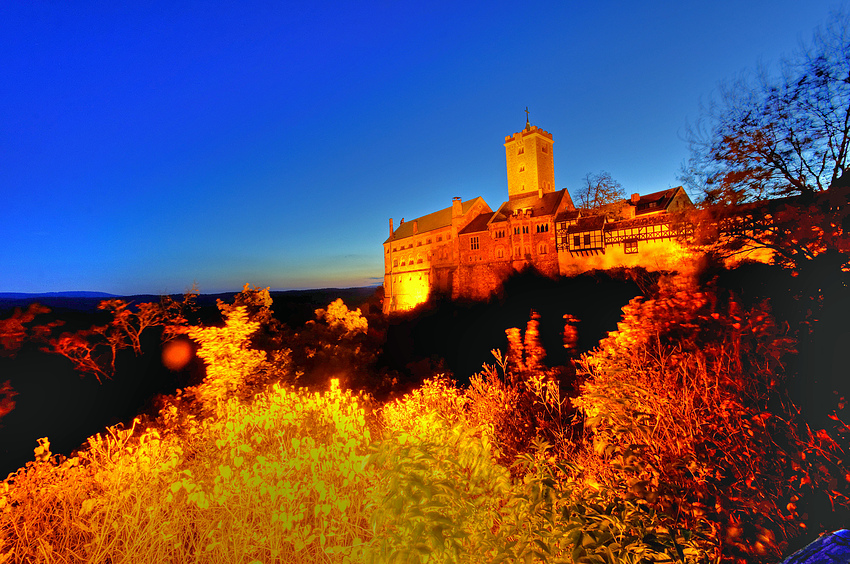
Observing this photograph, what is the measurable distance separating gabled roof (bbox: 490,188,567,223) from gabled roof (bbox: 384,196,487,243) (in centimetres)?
319

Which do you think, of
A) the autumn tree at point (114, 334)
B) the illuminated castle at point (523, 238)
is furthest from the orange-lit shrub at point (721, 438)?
the illuminated castle at point (523, 238)

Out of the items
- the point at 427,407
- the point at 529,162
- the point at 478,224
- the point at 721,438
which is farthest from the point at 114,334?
the point at 529,162

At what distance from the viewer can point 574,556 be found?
6.23ft

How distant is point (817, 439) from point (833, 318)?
158 cm

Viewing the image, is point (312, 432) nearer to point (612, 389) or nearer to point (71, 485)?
point (71, 485)

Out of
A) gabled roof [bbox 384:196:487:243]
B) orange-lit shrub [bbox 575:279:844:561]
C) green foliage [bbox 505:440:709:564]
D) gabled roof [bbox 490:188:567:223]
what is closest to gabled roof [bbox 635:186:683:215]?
gabled roof [bbox 490:188:567:223]

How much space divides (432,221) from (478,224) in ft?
18.4

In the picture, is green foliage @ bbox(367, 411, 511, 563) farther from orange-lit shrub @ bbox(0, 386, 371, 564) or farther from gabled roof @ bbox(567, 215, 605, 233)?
gabled roof @ bbox(567, 215, 605, 233)

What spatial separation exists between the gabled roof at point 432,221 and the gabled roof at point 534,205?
3194 mm

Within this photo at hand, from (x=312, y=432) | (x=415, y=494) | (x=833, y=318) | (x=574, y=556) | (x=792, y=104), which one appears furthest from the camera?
(x=312, y=432)

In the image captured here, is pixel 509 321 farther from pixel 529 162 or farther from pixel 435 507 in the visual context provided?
pixel 435 507

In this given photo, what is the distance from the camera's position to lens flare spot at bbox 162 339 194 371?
9961 millimetres

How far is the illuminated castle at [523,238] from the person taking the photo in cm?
2092

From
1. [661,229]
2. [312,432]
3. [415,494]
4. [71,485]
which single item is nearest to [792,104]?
[415,494]
